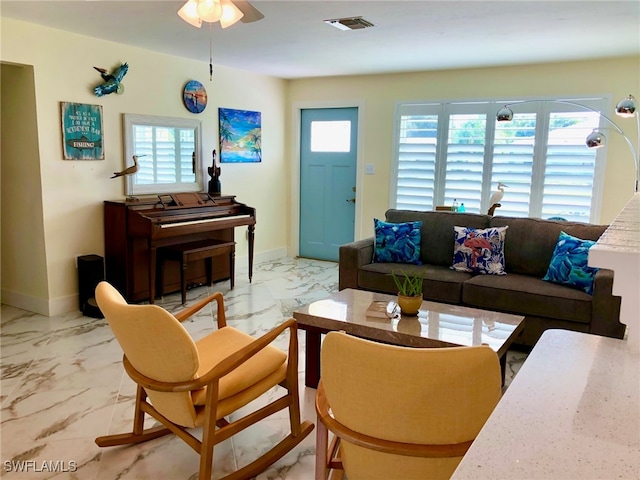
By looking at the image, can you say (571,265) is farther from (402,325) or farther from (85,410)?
(85,410)

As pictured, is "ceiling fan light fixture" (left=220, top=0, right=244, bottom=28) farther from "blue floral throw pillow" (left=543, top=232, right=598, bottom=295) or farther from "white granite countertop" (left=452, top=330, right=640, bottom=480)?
"blue floral throw pillow" (left=543, top=232, right=598, bottom=295)

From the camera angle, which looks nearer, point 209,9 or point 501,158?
point 209,9

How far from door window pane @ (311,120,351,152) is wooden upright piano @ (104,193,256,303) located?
1.92 m

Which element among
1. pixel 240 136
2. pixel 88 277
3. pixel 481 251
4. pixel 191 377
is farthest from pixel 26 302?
pixel 481 251

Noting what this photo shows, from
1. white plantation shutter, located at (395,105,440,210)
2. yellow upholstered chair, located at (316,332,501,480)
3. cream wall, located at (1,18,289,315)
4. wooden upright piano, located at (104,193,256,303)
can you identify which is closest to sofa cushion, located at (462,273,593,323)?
white plantation shutter, located at (395,105,440,210)

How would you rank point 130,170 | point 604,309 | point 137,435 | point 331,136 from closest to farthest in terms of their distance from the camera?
point 137,435, point 604,309, point 130,170, point 331,136

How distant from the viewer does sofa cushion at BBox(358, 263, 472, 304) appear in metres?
3.68

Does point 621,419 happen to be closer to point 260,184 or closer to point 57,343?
point 57,343

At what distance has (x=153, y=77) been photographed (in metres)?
4.71

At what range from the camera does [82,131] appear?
4.16 m

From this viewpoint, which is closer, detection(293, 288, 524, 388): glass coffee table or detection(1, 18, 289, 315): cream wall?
detection(293, 288, 524, 388): glass coffee table

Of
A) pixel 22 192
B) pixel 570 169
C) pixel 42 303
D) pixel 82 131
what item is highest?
pixel 82 131

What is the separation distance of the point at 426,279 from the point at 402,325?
3.98ft

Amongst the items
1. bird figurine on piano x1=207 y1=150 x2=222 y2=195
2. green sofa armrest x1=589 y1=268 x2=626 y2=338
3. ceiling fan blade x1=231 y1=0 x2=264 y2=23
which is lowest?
green sofa armrest x1=589 y1=268 x2=626 y2=338
